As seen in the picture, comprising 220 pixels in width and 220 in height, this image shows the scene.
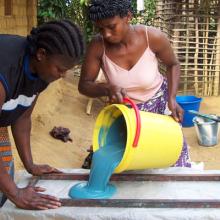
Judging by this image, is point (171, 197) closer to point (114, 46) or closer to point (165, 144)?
point (165, 144)

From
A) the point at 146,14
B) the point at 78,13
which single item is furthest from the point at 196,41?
the point at 146,14

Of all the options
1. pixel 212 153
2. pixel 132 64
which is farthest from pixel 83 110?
pixel 132 64

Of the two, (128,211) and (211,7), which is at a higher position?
(211,7)

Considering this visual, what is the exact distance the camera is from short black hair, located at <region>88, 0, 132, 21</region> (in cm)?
228

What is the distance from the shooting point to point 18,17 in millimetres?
5992

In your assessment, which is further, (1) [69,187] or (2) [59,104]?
(2) [59,104]

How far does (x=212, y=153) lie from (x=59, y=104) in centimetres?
227

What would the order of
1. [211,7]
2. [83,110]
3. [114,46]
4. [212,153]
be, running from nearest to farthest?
[114,46], [212,153], [83,110], [211,7]

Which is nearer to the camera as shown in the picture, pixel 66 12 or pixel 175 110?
pixel 175 110

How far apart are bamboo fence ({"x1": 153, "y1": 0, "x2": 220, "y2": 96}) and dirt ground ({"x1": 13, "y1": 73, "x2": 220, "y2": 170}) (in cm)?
35

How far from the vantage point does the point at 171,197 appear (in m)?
2.18

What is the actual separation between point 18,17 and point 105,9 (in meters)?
3.93

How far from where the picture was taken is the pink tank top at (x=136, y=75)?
2.55m

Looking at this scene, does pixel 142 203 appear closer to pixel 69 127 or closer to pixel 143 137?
pixel 143 137
